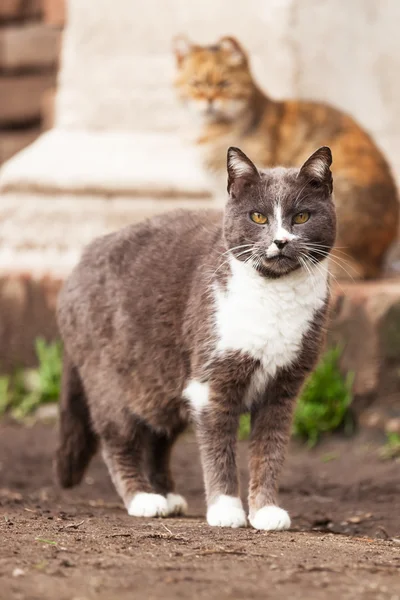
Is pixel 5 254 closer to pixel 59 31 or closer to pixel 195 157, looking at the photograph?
pixel 195 157

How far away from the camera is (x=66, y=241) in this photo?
5.99 meters

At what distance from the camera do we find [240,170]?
316 centimetres

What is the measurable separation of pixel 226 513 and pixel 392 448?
6.39 feet

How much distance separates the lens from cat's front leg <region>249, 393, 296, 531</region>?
3225 millimetres

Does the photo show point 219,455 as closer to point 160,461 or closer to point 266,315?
point 266,315

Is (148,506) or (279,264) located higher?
(279,264)

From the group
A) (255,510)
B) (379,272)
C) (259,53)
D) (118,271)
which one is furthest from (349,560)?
(259,53)

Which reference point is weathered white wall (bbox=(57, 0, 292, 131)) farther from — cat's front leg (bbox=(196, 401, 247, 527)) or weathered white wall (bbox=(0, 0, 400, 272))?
cat's front leg (bbox=(196, 401, 247, 527))

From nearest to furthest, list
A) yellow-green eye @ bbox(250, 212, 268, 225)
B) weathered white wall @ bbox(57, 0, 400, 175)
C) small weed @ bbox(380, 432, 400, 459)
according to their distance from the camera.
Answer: yellow-green eye @ bbox(250, 212, 268, 225) → small weed @ bbox(380, 432, 400, 459) → weathered white wall @ bbox(57, 0, 400, 175)

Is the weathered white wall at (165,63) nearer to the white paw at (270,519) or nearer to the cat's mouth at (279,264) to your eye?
the cat's mouth at (279,264)

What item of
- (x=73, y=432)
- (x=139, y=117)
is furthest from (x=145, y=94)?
(x=73, y=432)

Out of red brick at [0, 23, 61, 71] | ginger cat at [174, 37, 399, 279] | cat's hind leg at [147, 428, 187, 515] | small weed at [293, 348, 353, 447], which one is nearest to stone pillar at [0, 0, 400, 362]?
ginger cat at [174, 37, 399, 279]

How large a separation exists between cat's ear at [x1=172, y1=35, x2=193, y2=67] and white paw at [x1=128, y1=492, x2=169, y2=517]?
3.06 meters

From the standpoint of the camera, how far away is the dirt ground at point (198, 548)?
6.69 ft
